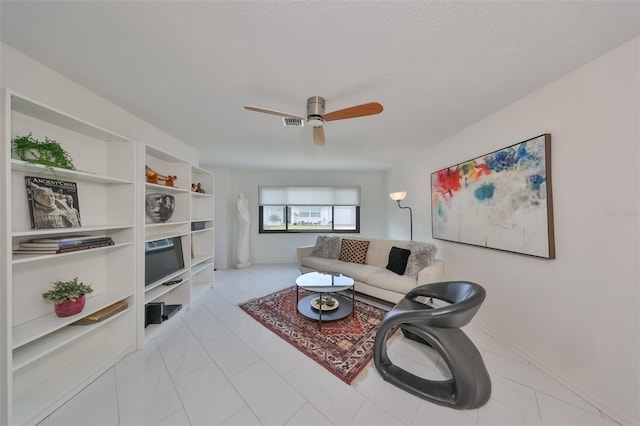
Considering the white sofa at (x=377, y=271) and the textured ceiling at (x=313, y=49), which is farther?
the white sofa at (x=377, y=271)

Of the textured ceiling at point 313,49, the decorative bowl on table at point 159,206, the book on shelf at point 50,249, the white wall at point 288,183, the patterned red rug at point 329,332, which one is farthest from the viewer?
the white wall at point 288,183

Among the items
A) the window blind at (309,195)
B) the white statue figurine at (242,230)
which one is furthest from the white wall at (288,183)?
the white statue figurine at (242,230)

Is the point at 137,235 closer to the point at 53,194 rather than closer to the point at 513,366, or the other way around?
the point at 53,194

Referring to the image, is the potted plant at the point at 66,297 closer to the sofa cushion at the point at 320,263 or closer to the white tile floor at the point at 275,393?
the white tile floor at the point at 275,393

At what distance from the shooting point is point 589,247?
141 cm

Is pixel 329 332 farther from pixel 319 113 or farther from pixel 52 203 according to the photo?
pixel 52 203

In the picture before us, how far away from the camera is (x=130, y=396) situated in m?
1.43

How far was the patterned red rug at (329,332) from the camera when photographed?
1761mm

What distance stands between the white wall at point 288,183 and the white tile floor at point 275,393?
9.52 feet

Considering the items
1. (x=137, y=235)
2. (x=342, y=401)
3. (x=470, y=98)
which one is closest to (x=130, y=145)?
(x=137, y=235)

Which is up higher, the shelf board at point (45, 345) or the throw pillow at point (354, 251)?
the throw pillow at point (354, 251)

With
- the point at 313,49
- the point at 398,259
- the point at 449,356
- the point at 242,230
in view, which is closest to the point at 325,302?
the point at 398,259

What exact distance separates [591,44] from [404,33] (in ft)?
3.75

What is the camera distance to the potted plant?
1.40 meters
